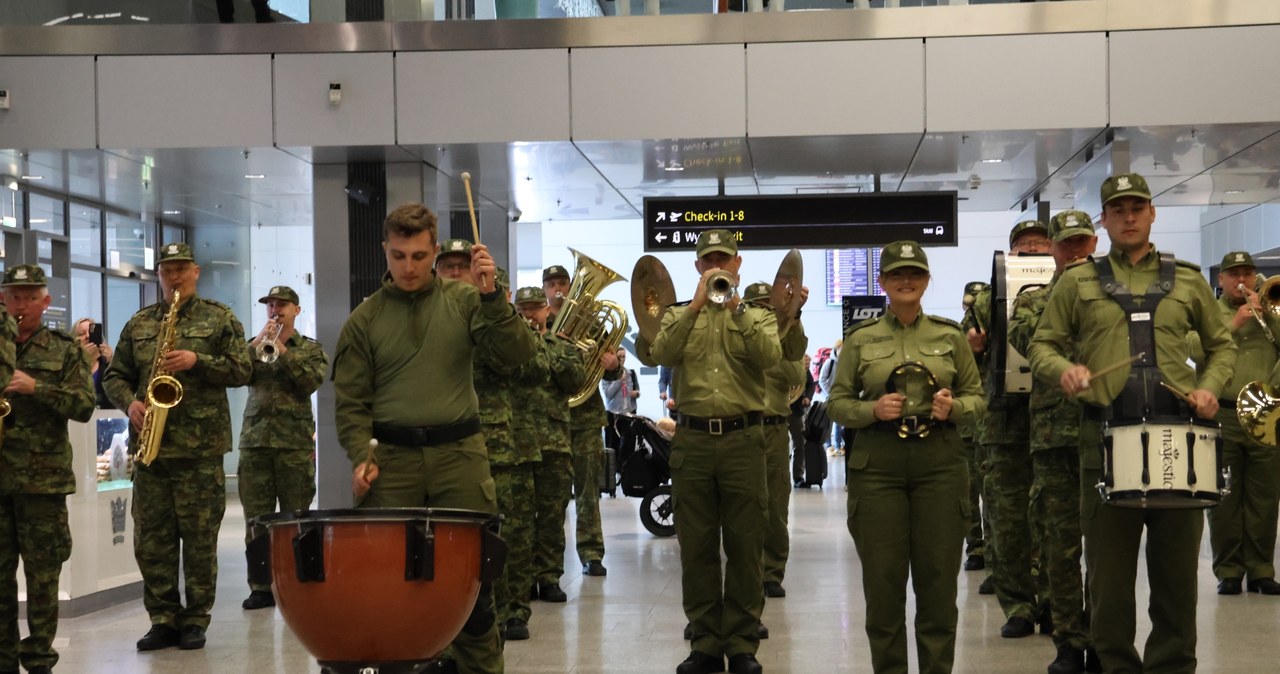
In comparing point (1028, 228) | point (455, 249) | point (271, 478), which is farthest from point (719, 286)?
point (271, 478)

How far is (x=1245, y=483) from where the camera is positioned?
28.1 feet

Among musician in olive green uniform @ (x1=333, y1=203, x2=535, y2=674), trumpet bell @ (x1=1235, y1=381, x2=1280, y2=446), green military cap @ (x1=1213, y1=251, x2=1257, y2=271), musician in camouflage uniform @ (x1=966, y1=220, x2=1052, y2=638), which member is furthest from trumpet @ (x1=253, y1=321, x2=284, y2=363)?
green military cap @ (x1=1213, y1=251, x2=1257, y2=271)

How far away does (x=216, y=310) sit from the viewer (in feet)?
23.6

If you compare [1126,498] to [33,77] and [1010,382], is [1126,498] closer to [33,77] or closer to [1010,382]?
[1010,382]

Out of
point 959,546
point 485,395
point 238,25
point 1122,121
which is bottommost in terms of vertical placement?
point 959,546

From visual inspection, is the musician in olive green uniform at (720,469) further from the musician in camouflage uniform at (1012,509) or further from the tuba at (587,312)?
the tuba at (587,312)

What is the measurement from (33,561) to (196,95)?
4.06 meters

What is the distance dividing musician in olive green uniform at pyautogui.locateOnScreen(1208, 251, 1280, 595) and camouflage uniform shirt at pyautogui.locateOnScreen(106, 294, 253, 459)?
19.2 ft

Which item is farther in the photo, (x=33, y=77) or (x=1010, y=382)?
(x=33, y=77)

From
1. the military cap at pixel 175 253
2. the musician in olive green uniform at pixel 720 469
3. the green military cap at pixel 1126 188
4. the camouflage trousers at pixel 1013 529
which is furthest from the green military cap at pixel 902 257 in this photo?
the military cap at pixel 175 253

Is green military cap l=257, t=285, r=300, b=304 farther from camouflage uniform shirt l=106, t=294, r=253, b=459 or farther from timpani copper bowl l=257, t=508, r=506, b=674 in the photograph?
timpani copper bowl l=257, t=508, r=506, b=674

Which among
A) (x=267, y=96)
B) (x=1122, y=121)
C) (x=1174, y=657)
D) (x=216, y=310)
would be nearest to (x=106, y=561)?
(x=216, y=310)

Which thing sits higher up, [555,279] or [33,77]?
[33,77]

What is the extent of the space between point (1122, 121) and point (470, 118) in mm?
4349
